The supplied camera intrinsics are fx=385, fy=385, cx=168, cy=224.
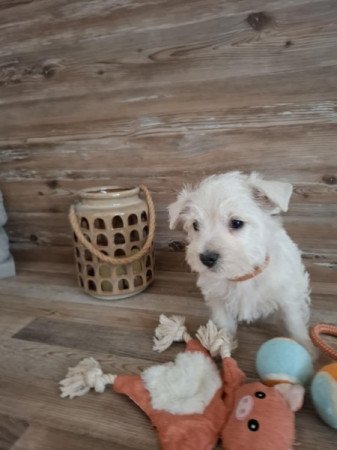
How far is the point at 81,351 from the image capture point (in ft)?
4.96

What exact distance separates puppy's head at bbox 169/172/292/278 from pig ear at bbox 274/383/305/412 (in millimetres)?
370

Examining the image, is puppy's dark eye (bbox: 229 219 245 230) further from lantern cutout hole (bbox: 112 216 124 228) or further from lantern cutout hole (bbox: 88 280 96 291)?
lantern cutout hole (bbox: 88 280 96 291)

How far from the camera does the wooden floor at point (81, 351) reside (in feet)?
3.60

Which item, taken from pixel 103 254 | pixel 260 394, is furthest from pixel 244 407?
pixel 103 254

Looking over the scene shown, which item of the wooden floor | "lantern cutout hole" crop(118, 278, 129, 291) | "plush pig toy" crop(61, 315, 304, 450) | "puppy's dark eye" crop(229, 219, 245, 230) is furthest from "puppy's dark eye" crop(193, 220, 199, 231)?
"lantern cutout hole" crop(118, 278, 129, 291)

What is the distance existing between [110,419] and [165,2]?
1810 millimetres

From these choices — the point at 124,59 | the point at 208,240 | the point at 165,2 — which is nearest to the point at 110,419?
the point at 208,240

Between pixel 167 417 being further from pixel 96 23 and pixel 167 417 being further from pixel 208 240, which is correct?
pixel 96 23

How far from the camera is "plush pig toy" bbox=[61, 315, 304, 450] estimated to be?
3.10 ft

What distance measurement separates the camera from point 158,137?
2055 mm

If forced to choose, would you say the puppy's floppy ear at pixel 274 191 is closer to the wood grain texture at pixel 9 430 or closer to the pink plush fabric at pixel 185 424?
the pink plush fabric at pixel 185 424

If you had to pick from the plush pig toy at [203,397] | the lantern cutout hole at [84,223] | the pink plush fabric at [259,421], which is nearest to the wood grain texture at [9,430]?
the plush pig toy at [203,397]

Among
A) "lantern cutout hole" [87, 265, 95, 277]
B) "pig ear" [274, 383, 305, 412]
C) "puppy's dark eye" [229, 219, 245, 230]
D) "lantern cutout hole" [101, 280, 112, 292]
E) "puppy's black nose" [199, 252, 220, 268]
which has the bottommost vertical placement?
"lantern cutout hole" [101, 280, 112, 292]

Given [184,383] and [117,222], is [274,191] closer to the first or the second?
[184,383]
